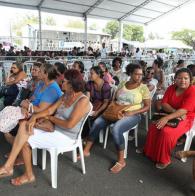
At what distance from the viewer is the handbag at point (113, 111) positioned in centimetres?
365

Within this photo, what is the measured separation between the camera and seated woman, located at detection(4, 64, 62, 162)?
332 centimetres

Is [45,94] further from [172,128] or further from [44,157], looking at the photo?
[172,128]

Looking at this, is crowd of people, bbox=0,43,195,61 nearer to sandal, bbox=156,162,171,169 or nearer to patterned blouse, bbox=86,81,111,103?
patterned blouse, bbox=86,81,111,103

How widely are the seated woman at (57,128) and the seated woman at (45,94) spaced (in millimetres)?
227

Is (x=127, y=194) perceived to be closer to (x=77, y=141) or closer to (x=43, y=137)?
(x=77, y=141)

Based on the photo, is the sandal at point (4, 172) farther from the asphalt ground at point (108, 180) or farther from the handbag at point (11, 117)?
the handbag at point (11, 117)

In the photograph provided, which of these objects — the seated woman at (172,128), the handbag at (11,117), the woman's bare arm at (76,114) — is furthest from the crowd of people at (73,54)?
the woman's bare arm at (76,114)

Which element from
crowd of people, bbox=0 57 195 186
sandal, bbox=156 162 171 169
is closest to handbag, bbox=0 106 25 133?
crowd of people, bbox=0 57 195 186

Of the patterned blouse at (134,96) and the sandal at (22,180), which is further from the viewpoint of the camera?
the patterned blouse at (134,96)

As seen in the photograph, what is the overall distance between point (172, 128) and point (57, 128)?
1379 millimetres

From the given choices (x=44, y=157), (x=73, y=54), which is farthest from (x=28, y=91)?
(x=73, y=54)

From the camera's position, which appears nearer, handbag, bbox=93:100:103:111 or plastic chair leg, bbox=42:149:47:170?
plastic chair leg, bbox=42:149:47:170

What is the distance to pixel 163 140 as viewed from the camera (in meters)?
3.32

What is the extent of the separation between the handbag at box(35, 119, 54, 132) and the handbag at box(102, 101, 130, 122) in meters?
0.91
